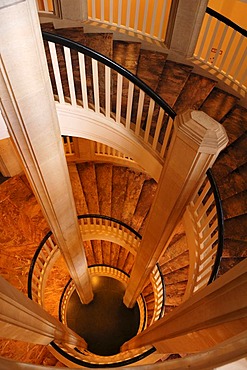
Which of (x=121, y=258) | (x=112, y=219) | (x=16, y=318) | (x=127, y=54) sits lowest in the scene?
(x=16, y=318)

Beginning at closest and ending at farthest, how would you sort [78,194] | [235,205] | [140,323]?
1. [235,205]
2. [78,194]
3. [140,323]

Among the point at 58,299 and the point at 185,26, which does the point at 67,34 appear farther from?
the point at 58,299

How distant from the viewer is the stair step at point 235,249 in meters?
3.76

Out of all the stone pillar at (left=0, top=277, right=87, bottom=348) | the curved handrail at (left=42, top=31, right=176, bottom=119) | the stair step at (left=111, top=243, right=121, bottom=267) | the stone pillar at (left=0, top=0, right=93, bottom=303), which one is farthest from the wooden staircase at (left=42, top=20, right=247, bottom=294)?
the stone pillar at (left=0, top=277, right=87, bottom=348)

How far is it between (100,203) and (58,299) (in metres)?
2.33

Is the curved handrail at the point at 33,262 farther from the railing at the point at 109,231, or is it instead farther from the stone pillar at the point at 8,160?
the stone pillar at the point at 8,160

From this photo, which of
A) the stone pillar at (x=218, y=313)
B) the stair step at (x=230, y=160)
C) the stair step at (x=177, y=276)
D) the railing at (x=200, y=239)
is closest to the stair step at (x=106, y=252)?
the stair step at (x=177, y=276)

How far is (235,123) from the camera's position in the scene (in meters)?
4.64

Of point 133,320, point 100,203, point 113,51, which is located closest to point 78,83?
point 113,51

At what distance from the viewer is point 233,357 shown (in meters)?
1.06

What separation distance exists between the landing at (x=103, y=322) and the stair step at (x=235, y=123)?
4713 millimetres

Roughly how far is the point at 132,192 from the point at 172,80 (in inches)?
93.9

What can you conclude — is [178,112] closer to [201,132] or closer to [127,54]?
[127,54]

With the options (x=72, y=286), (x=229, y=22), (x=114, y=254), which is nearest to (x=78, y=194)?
(x=72, y=286)
